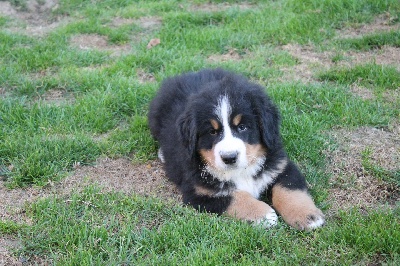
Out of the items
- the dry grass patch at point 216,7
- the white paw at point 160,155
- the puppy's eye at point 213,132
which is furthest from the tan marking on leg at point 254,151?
the dry grass patch at point 216,7

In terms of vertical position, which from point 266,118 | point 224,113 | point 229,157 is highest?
point 224,113

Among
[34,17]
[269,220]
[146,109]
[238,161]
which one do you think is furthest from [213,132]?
[34,17]

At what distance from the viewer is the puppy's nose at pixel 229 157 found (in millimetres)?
3603

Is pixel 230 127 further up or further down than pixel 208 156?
further up

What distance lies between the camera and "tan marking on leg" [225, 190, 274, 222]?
147 inches

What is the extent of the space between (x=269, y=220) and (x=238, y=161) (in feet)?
1.50

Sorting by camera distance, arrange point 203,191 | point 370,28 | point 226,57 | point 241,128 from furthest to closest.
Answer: point 370,28 < point 226,57 < point 203,191 < point 241,128

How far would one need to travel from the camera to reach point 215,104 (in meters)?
3.72

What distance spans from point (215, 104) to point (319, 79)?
8.68 feet

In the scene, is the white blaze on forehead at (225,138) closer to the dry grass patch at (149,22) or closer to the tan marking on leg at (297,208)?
the tan marking on leg at (297,208)

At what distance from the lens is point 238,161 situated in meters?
3.67

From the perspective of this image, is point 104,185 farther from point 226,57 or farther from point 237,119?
point 226,57

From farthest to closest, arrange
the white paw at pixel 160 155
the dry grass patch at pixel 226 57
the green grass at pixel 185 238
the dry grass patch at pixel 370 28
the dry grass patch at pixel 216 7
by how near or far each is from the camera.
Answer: the dry grass patch at pixel 216 7 < the dry grass patch at pixel 370 28 < the dry grass patch at pixel 226 57 < the white paw at pixel 160 155 < the green grass at pixel 185 238

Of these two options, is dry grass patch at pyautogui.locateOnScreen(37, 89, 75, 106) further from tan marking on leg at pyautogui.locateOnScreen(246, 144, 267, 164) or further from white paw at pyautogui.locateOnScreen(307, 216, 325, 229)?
white paw at pyautogui.locateOnScreen(307, 216, 325, 229)
